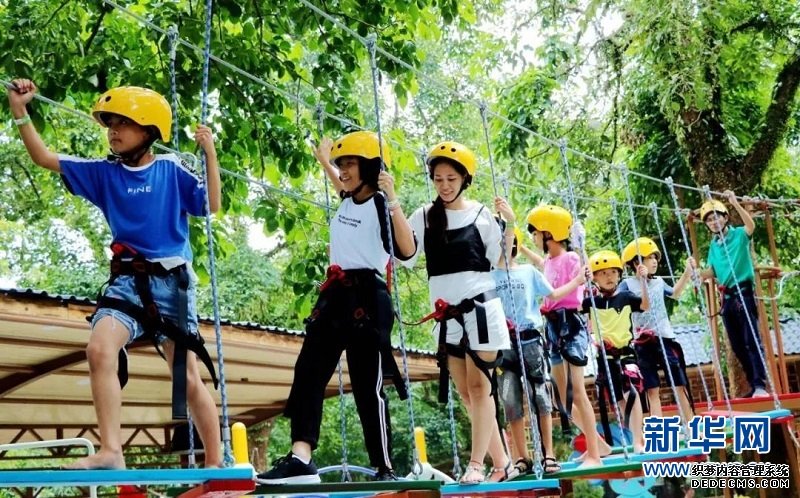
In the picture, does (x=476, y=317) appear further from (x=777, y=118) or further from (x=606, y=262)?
(x=777, y=118)

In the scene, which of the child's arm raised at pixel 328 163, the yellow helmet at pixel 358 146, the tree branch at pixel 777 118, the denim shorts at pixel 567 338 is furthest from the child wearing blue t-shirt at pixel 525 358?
the tree branch at pixel 777 118

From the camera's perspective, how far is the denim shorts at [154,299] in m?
2.43

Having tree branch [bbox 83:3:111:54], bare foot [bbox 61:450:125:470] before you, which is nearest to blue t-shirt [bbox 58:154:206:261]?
bare foot [bbox 61:450:125:470]

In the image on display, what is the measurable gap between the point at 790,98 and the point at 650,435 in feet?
15.1

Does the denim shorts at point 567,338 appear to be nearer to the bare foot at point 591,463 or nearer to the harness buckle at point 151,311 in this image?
the bare foot at point 591,463

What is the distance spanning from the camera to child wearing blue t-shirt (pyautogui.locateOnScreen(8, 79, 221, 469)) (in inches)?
97.1

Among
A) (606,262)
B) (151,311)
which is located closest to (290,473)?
(151,311)

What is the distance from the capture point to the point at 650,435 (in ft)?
16.5

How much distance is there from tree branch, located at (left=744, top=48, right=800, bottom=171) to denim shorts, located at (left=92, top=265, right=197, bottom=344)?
689 centimetres

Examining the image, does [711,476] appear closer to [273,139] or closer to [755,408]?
[755,408]

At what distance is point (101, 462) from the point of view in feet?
7.25

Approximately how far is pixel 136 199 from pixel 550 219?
2550 mm

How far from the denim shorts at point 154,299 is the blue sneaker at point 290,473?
1.65 ft

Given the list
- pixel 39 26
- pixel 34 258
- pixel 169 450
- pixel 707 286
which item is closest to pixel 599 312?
pixel 707 286
